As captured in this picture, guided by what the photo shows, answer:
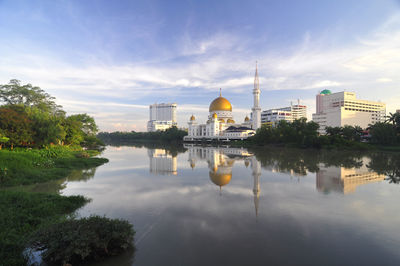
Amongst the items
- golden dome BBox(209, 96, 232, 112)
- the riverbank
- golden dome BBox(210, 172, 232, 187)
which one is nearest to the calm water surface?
golden dome BBox(210, 172, 232, 187)

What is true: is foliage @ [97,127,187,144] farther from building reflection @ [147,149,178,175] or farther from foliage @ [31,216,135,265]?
foliage @ [31,216,135,265]

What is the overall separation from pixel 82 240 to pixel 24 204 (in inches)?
199

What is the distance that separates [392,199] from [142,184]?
42.2ft

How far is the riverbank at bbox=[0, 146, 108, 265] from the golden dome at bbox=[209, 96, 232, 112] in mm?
68160

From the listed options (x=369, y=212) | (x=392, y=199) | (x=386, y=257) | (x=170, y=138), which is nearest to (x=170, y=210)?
Result: (x=386, y=257)

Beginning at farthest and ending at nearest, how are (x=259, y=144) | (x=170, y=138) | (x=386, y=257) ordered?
(x=170, y=138) < (x=259, y=144) < (x=386, y=257)

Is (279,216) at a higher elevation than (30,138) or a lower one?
lower

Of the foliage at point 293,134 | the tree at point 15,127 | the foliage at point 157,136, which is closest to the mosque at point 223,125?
the foliage at point 157,136

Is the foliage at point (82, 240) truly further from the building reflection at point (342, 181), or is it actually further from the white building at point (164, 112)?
the white building at point (164, 112)

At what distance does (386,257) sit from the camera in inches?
219

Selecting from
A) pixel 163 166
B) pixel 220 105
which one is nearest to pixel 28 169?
pixel 163 166

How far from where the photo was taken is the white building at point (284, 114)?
110312 millimetres

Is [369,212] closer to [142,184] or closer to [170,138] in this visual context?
[142,184]

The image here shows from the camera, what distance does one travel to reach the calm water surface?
5590mm
